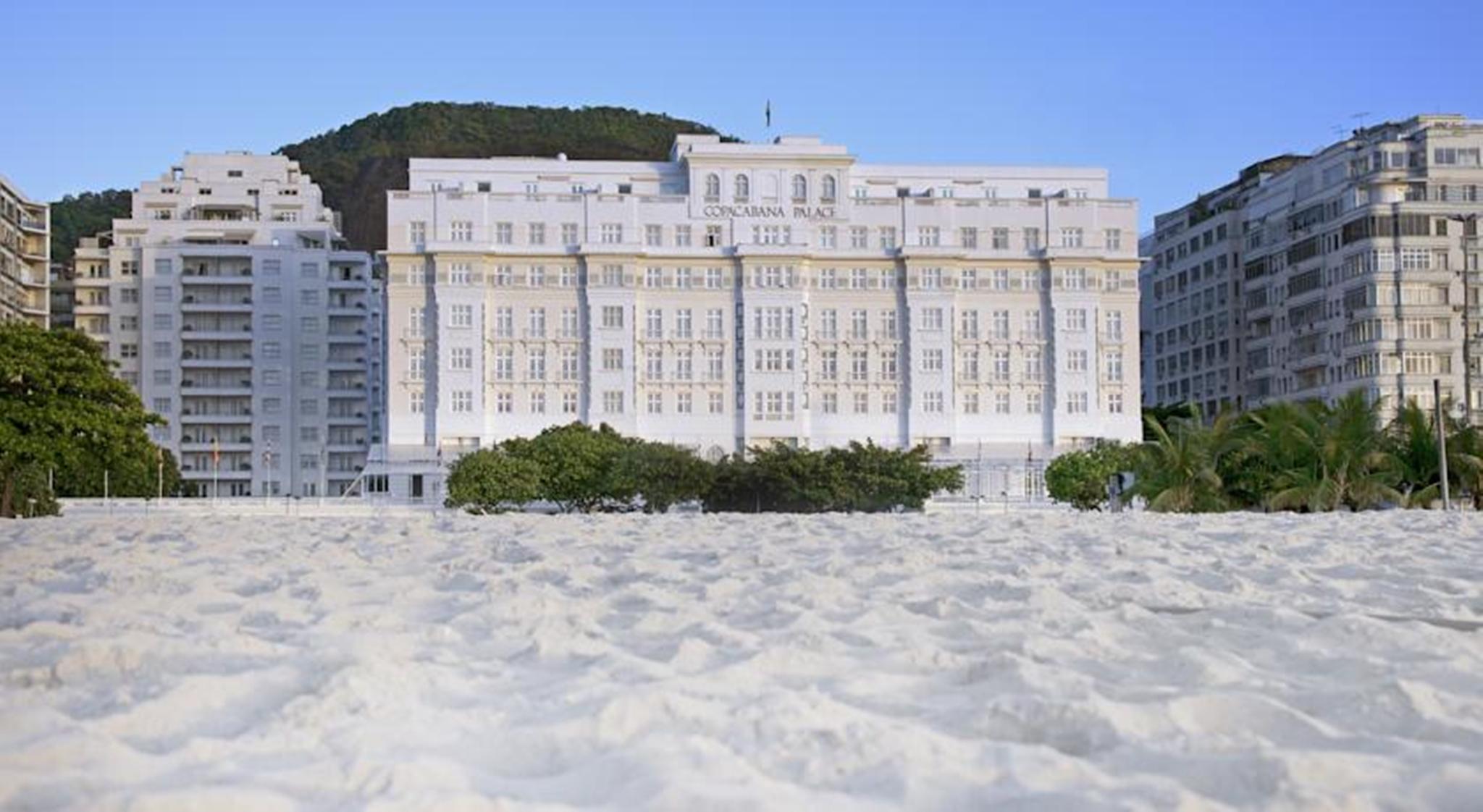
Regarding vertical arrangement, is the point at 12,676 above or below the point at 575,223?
below

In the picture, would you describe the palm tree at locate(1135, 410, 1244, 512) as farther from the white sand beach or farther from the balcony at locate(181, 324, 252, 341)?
the balcony at locate(181, 324, 252, 341)

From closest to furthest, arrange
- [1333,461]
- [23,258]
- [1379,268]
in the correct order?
[1333,461]
[1379,268]
[23,258]

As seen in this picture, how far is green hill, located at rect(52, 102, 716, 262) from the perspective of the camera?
183875 millimetres

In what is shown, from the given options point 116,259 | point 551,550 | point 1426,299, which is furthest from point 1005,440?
point 551,550

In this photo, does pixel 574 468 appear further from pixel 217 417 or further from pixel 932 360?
pixel 217 417

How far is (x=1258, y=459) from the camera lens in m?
48.5

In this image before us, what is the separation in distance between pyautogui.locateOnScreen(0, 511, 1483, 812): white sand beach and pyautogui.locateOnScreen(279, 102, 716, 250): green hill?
568 feet

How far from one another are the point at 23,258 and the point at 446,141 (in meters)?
88.1

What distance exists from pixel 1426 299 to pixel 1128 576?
9032 centimetres

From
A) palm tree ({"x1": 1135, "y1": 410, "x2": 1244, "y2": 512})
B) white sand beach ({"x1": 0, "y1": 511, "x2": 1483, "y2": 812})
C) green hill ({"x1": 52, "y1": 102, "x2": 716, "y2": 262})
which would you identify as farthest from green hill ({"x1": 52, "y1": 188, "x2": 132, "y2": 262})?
white sand beach ({"x1": 0, "y1": 511, "x2": 1483, "y2": 812})

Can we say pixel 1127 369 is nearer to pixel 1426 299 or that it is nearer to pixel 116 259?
pixel 1426 299

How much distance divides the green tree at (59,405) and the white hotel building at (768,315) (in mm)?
24040

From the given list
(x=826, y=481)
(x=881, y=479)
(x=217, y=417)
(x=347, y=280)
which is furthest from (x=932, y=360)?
(x=217, y=417)

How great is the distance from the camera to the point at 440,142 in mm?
191000
